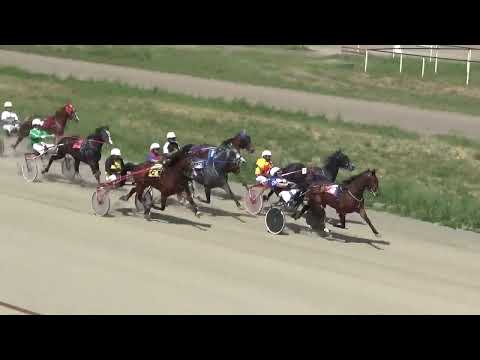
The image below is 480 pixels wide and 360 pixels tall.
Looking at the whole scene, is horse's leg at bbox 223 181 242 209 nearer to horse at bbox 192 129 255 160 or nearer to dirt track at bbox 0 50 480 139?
horse at bbox 192 129 255 160

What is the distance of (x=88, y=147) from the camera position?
17219mm

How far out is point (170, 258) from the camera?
13.4m

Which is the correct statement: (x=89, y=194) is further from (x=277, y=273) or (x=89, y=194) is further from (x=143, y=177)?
(x=277, y=273)

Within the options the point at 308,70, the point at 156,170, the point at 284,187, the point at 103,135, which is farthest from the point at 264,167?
the point at 308,70

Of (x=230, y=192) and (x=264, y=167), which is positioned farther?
(x=230, y=192)

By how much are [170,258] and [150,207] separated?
7.86 ft

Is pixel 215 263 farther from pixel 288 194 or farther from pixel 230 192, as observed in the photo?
pixel 230 192

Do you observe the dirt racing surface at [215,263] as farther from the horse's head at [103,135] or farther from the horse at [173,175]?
the horse's head at [103,135]

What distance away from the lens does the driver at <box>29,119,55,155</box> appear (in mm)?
18178

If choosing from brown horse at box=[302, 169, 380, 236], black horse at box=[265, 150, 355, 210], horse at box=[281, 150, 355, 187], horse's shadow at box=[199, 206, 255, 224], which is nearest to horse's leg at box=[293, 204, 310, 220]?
black horse at box=[265, 150, 355, 210]

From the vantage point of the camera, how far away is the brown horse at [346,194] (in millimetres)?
14273

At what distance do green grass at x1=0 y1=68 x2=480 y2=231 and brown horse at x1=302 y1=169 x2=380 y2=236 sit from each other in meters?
2.97

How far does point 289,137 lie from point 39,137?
716cm

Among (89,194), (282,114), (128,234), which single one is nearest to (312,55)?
(282,114)
